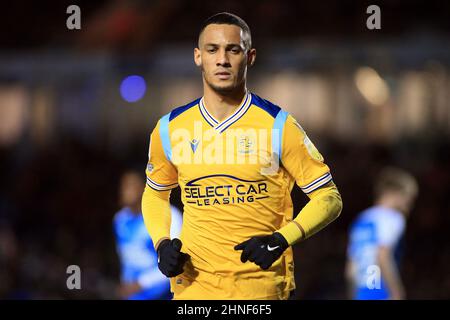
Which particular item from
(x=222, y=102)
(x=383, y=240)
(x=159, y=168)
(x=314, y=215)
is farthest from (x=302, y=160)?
(x=383, y=240)

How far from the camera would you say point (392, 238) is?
602cm

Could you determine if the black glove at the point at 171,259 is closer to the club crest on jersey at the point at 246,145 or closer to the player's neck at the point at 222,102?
the club crest on jersey at the point at 246,145

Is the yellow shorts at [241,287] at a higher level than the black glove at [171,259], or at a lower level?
lower

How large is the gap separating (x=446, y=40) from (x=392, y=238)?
6.40 metres

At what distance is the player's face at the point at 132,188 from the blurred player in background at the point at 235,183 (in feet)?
9.38

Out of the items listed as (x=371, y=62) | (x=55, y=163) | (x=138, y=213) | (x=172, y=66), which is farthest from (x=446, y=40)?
(x=138, y=213)

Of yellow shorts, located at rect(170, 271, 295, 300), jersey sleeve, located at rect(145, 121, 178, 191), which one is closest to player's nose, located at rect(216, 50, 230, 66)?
jersey sleeve, located at rect(145, 121, 178, 191)

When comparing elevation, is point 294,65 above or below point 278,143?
above

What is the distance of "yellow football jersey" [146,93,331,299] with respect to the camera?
3598mm

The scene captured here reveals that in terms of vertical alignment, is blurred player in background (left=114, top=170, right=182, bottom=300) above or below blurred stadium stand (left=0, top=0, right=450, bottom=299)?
below

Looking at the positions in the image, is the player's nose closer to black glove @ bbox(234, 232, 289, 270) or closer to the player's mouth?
the player's mouth

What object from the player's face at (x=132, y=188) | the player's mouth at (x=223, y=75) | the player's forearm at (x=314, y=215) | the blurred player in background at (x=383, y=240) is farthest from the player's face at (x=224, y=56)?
the player's face at (x=132, y=188)

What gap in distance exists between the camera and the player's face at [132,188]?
6.55 meters
